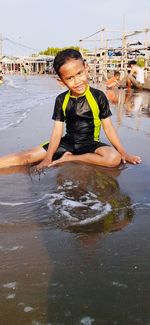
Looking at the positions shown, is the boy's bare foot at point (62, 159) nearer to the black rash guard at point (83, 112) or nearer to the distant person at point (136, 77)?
the black rash guard at point (83, 112)

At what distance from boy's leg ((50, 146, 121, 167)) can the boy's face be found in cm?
67

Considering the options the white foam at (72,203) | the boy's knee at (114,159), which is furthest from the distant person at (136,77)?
the white foam at (72,203)

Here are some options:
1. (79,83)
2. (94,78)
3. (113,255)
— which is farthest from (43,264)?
(94,78)

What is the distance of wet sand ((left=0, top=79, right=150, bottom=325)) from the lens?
4.98 feet

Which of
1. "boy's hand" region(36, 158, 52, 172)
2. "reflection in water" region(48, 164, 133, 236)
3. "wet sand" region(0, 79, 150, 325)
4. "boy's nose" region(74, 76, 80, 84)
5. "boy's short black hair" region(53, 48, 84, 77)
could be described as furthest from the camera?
"boy's hand" region(36, 158, 52, 172)

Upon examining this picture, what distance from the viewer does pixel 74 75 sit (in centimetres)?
354

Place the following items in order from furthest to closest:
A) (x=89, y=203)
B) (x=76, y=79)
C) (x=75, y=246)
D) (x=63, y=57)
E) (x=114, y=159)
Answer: (x=114, y=159) < (x=76, y=79) < (x=63, y=57) < (x=89, y=203) < (x=75, y=246)

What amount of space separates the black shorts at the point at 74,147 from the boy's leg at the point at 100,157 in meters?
0.09

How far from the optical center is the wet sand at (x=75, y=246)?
59.7 inches

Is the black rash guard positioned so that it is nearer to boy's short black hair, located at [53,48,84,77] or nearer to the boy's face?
the boy's face

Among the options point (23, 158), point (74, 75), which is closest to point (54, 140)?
point (23, 158)

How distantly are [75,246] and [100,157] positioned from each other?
1.92 m

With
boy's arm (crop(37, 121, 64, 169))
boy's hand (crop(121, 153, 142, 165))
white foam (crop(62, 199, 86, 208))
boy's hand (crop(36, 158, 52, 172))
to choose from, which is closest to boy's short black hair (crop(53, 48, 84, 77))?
boy's arm (crop(37, 121, 64, 169))

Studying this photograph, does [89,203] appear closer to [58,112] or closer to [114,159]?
[114,159]
